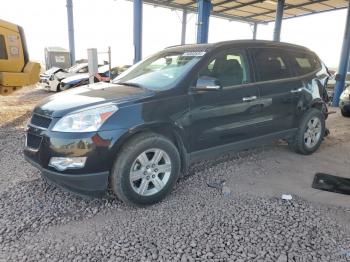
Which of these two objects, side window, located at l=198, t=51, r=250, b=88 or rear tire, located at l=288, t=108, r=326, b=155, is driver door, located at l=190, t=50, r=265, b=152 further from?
rear tire, located at l=288, t=108, r=326, b=155

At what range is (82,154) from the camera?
3012 mm

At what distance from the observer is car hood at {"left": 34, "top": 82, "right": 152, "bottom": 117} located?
3.20 m

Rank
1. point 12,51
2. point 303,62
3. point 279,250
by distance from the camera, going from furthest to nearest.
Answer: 1. point 12,51
2. point 303,62
3. point 279,250

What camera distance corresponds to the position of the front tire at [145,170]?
316 centimetres

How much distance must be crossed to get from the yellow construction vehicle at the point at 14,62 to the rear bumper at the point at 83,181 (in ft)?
16.1

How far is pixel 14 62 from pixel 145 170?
5670mm

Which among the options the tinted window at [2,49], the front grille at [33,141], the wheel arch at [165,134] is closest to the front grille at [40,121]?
the front grille at [33,141]

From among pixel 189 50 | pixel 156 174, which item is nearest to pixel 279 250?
pixel 156 174

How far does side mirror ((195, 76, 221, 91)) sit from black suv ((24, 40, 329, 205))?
1cm

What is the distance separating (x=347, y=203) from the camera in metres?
3.64

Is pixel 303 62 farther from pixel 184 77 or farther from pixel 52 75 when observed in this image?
pixel 52 75

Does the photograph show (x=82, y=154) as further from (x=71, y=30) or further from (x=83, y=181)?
(x=71, y=30)

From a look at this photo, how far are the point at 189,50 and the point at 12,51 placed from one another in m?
5.09

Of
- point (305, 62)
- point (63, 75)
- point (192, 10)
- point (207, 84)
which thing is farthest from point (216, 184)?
point (192, 10)
